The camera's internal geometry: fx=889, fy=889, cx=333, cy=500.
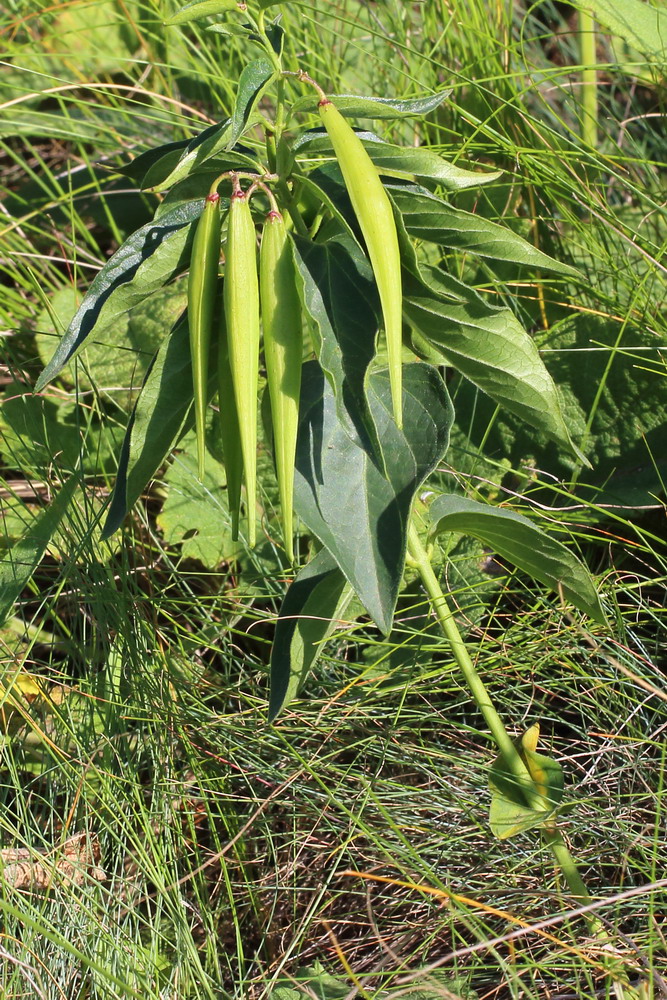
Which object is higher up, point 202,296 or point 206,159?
point 206,159

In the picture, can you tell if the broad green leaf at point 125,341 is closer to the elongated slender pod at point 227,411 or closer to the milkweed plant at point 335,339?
the milkweed plant at point 335,339

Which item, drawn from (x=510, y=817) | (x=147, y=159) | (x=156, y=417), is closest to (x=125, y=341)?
(x=147, y=159)

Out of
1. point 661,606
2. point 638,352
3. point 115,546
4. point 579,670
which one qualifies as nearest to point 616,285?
point 638,352

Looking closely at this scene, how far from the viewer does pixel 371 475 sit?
1.15 metres

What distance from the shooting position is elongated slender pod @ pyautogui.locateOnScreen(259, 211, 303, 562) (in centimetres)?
102

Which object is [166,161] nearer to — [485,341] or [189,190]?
[189,190]

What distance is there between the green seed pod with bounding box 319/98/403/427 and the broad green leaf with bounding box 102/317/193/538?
0.94 ft

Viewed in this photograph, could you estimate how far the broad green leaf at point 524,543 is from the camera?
46.5 inches

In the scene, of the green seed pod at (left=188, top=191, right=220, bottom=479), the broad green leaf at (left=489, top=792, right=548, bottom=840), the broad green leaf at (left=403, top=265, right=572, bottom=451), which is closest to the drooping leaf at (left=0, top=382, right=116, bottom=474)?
the green seed pod at (left=188, top=191, right=220, bottom=479)

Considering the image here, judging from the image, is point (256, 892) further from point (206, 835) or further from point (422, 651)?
point (422, 651)

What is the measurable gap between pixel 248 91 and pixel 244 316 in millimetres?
250

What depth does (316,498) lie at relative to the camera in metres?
1.15

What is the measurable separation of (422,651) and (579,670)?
0.92 ft

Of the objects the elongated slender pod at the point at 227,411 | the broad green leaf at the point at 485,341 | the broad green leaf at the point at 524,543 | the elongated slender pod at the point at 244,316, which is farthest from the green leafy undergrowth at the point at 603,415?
the elongated slender pod at the point at 244,316
